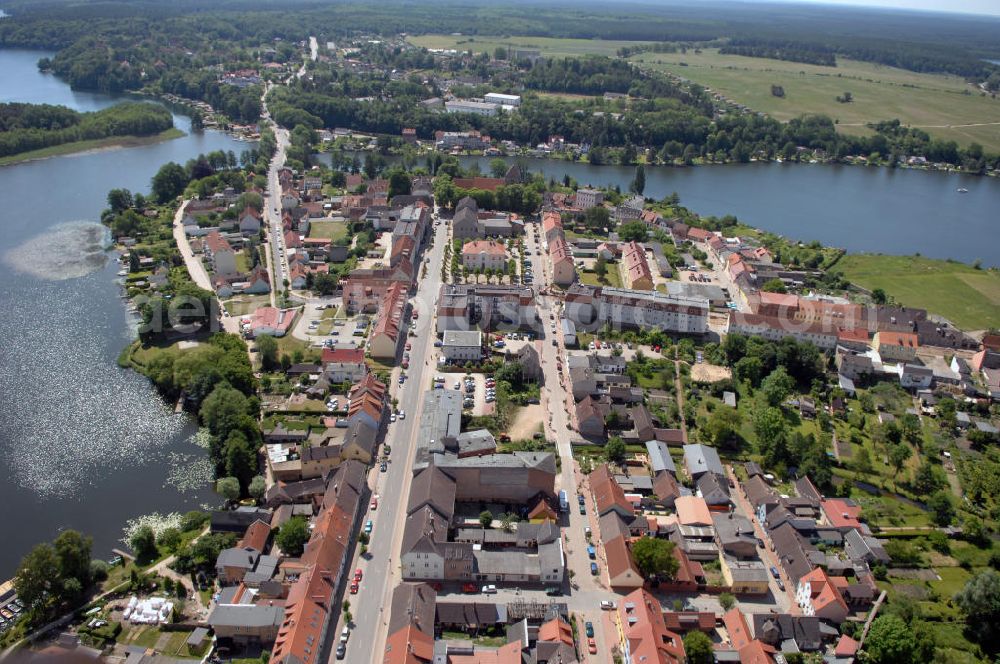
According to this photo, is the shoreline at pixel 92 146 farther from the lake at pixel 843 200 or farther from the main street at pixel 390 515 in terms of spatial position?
the main street at pixel 390 515

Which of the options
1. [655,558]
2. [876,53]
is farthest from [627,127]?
[876,53]

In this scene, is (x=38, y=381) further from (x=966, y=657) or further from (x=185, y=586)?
(x=966, y=657)

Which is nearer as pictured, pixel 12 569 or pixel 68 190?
pixel 12 569

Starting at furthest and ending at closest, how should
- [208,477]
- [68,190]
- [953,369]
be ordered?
[68,190], [953,369], [208,477]

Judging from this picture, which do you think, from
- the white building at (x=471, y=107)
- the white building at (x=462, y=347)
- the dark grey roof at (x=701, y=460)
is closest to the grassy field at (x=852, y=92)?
the white building at (x=471, y=107)

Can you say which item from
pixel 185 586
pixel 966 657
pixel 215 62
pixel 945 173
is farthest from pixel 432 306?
pixel 215 62

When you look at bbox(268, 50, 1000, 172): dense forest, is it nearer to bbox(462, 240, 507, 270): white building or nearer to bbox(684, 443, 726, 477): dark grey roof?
bbox(462, 240, 507, 270): white building

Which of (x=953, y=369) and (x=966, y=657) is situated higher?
(x=953, y=369)
